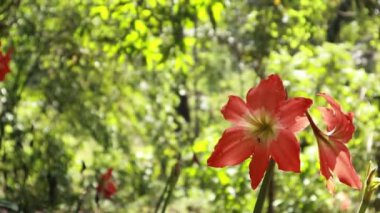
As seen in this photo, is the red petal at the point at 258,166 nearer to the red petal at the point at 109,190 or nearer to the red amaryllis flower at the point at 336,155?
the red amaryllis flower at the point at 336,155

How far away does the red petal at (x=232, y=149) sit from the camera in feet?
4.05

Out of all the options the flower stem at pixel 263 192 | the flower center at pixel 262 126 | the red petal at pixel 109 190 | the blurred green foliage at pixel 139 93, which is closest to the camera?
the flower stem at pixel 263 192

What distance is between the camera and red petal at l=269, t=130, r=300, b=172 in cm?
118

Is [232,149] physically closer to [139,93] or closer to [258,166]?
[258,166]

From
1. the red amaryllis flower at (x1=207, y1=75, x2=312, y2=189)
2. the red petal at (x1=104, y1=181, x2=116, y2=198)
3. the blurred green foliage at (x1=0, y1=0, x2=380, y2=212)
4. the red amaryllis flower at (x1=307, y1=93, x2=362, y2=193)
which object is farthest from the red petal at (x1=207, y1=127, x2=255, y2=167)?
the red petal at (x1=104, y1=181, x2=116, y2=198)

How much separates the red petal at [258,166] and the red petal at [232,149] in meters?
0.03

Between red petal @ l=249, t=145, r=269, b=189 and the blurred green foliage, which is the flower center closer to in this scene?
red petal @ l=249, t=145, r=269, b=189

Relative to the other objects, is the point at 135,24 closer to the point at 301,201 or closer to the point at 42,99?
the point at 301,201

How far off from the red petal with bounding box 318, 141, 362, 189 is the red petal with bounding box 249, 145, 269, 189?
11cm

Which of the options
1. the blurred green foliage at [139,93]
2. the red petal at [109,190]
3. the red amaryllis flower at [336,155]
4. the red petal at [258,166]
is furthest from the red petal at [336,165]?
the red petal at [109,190]

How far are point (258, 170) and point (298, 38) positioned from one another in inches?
136

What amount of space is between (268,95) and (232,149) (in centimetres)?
13

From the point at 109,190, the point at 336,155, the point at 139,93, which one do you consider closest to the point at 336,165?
the point at 336,155

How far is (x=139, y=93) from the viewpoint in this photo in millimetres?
5816
